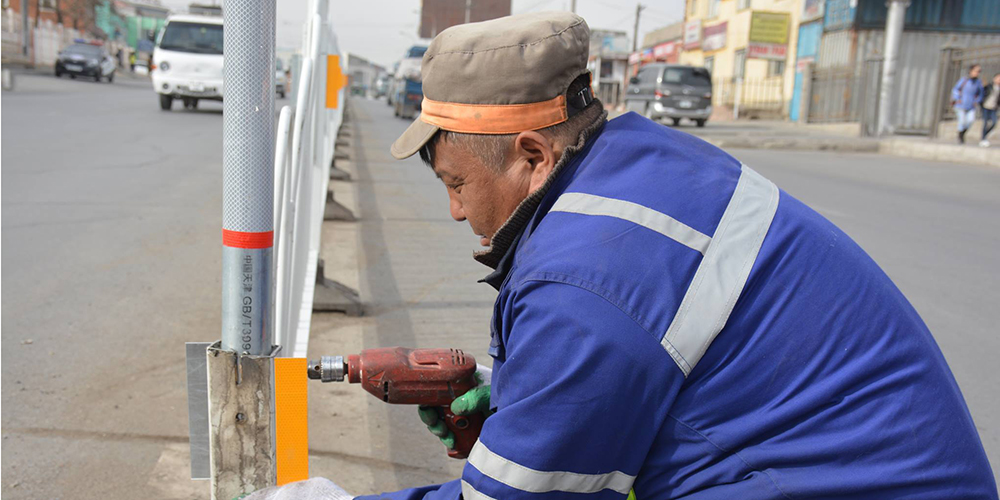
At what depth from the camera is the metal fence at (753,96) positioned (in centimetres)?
3117

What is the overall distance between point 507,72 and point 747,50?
31.3m

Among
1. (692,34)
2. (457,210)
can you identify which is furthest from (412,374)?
(692,34)

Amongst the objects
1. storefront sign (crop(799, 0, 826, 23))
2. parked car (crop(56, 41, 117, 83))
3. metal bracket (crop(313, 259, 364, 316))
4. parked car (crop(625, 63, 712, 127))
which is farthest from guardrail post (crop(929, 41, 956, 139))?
parked car (crop(56, 41, 117, 83))

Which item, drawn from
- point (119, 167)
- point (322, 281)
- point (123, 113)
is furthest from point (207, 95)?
point (322, 281)

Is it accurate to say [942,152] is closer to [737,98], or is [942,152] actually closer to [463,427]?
[463,427]

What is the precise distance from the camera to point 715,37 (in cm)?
3662

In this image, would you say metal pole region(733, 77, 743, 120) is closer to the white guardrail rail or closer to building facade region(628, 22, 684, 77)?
building facade region(628, 22, 684, 77)

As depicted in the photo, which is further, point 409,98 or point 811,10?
point 811,10

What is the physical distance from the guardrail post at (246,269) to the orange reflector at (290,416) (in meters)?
0.02

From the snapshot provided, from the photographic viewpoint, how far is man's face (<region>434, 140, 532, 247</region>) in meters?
1.65

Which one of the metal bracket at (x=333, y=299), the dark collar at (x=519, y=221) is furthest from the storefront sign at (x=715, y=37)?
the dark collar at (x=519, y=221)

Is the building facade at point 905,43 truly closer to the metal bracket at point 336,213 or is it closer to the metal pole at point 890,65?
the metal pole at point 890,65

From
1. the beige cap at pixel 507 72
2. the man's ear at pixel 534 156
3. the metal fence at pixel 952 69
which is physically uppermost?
the metal fence at pixel 952 69

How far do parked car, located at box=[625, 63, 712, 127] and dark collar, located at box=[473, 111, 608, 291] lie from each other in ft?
75.2
